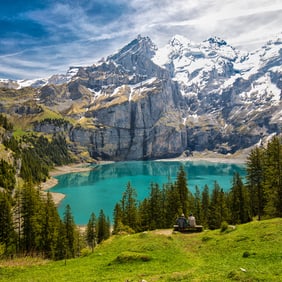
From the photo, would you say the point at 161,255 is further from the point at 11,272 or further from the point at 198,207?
the point at 198,207

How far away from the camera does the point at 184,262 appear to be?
30.0 metres

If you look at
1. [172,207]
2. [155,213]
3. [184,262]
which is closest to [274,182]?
[172,207]

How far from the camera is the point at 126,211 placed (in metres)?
86.2

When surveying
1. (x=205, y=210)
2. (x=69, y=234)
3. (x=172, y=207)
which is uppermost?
(x=172, y=207)

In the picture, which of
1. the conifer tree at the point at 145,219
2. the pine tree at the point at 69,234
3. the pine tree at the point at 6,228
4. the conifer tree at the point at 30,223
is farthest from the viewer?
the conifer tree at the point at 145,219

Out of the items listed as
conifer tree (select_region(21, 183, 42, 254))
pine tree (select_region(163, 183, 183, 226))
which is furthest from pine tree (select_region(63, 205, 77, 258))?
pine tree (select_region(163, 183, 183, 226))

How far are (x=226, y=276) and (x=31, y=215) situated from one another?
55.3 meters

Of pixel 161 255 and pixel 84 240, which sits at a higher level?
pixel 161 255

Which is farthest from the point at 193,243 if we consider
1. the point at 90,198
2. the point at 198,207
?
the point at 90,198

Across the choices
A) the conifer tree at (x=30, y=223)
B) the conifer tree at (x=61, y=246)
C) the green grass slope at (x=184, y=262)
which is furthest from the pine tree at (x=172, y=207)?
the green grass slope at (x=184, y=262)

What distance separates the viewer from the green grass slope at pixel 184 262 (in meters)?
23.4

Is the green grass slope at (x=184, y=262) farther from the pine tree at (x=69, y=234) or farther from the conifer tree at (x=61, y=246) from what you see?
the pine tree at (x=69, y=234)

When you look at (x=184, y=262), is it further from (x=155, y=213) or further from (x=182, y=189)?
(x=155, y=213)

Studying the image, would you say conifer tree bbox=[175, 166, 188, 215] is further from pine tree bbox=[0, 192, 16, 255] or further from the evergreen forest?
pine tree bbox=[0, 192, 16, 255]
